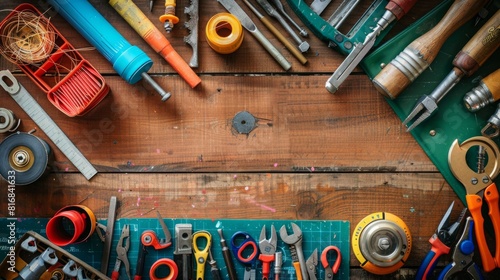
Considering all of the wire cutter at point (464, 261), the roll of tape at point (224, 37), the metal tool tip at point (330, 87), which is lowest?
the wire cutter at point (464, 261)

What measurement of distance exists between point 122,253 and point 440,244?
0.87m

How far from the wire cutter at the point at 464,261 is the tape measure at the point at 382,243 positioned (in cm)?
12

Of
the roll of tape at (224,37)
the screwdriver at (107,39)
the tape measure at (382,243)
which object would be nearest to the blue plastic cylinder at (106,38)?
the screwdriver at (107,39)

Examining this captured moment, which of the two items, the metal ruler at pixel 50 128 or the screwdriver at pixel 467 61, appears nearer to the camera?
the screwdriver at pixel 467 61

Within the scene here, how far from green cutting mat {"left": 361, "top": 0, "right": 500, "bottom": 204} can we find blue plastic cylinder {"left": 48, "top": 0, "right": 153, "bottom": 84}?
0.62 meters

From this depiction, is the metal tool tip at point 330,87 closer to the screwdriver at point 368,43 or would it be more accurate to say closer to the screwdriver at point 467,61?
the screwdriver at point 368,43

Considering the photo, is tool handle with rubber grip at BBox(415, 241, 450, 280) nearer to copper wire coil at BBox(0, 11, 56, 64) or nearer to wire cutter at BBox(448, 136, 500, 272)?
wire cutter at BBox(448, 136, 500, 272)

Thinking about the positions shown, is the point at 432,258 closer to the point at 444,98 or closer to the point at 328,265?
the point at 328,265

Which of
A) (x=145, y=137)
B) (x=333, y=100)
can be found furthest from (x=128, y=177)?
(x=333, y=100)

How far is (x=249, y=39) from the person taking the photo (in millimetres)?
1507

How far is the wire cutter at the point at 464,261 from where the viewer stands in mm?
1444

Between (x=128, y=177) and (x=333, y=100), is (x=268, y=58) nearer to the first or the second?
(x=333, y=100)

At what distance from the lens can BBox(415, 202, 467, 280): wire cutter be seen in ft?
4.76

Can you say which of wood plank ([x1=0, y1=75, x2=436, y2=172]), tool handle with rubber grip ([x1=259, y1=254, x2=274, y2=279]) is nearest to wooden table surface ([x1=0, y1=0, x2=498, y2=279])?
wood plank ([x1=0, y1=75, x2=436, y2=172])
